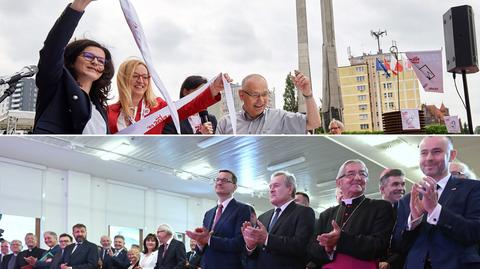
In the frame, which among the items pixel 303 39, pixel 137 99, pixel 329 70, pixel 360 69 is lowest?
pixel 137 99

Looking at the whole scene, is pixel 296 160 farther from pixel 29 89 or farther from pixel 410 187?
pixel 29 89

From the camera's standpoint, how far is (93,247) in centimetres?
269

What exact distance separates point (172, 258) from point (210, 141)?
61cm

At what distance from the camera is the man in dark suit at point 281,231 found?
2.77 metres

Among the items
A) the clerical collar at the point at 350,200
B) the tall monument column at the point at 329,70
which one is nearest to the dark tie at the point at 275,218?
the clerical collar at the point at 350,200

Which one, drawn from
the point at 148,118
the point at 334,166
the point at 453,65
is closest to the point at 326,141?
the point at 334,166

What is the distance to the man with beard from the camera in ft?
8.91

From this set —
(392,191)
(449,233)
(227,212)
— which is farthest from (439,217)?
(227,212)

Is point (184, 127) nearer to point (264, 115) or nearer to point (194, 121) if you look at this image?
point (194, 121)

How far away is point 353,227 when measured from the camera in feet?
9.09

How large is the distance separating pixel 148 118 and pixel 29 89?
1.01 m

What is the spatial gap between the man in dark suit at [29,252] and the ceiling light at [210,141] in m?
0.90

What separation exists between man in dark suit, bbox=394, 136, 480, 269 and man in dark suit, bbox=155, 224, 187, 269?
1.05 meters

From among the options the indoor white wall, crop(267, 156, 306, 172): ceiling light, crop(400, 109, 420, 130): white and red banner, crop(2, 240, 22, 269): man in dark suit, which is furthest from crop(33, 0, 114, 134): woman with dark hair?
crop(400, 109, 420, 130): white and red banner
